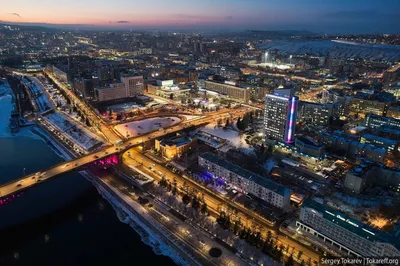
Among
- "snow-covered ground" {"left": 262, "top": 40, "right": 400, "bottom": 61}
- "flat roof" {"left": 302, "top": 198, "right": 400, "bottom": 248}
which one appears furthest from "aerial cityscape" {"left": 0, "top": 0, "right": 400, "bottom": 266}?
"snow-covered ground" {"left": 262, "top": 40, "right": 400, "bottom": 61}

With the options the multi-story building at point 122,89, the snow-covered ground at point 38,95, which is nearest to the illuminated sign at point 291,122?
the multi-story building at point 122,89

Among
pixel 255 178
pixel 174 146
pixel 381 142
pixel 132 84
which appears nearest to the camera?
pixel 255 178

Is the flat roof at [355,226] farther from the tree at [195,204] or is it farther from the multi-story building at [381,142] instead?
the multi-story building at [381,142]

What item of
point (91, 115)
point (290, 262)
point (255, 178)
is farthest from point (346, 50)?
point (290, 262)

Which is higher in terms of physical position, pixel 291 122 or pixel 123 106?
pixel 291 122

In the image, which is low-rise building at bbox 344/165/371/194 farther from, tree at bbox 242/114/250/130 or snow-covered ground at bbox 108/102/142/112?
snow-covered ground at bbox 108/102/142/112

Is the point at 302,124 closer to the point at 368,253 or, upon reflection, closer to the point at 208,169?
the point at 208,169

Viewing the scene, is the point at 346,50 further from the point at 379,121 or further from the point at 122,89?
the point at 122,89
